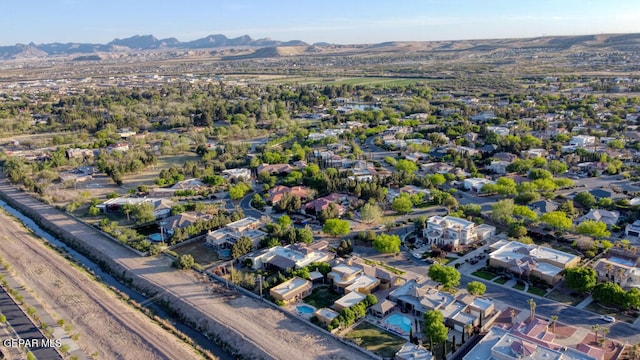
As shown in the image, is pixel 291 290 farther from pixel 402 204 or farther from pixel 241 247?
pixel 402 204

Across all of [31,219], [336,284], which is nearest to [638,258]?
[336,284]

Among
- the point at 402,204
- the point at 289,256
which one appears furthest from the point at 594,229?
the point at 289,256

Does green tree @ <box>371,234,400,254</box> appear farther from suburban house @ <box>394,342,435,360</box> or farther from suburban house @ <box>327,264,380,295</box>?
suburban house @ <box>394,342,435,360</box>

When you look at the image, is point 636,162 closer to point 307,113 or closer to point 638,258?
point 638,258

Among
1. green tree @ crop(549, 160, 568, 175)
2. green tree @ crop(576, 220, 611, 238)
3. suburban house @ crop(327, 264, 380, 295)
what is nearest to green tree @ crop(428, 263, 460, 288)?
suburban house @ crop(327, 264, 380, 295)

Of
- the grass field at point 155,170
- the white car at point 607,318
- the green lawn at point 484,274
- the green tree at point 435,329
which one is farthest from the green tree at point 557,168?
the grass field at point 155,170
